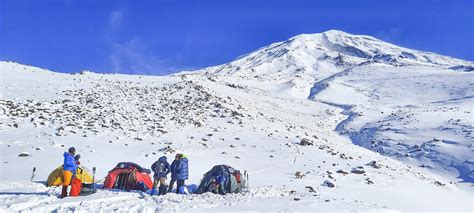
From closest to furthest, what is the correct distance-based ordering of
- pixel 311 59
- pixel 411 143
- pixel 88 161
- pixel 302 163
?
1. pixel 88 161
2. pixel 302 163
3. pixel 411 143
4. pixel 311 59

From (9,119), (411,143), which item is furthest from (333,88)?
(9,119)

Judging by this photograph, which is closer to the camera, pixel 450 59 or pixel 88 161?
pixel 88 161

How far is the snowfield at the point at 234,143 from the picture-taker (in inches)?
609

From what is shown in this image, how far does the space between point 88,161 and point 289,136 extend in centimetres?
1625

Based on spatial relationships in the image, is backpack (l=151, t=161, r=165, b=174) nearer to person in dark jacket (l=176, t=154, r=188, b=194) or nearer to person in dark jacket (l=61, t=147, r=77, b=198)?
person in dark jacket (l=176, t=154, r=188, b=194)

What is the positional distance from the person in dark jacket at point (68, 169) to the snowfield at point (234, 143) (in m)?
0.48

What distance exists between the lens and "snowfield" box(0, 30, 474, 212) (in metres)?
15.5

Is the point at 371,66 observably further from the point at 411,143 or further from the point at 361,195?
the point at 361,195

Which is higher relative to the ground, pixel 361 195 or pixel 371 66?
pixel 371 66

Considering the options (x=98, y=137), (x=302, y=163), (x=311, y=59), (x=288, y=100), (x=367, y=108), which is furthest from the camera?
(x=311, y=59)

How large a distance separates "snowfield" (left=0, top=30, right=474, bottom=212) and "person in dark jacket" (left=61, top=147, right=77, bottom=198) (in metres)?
0.48

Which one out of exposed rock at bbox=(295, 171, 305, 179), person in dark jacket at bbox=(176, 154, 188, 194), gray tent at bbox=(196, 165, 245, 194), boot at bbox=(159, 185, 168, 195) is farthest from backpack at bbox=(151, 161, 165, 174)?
exposed rock at bbox=(295, 171, 305, 179)

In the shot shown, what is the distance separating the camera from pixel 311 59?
511 ft

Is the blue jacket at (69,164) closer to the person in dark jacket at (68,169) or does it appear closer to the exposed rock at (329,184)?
the person in dark jacket at (68,169)
